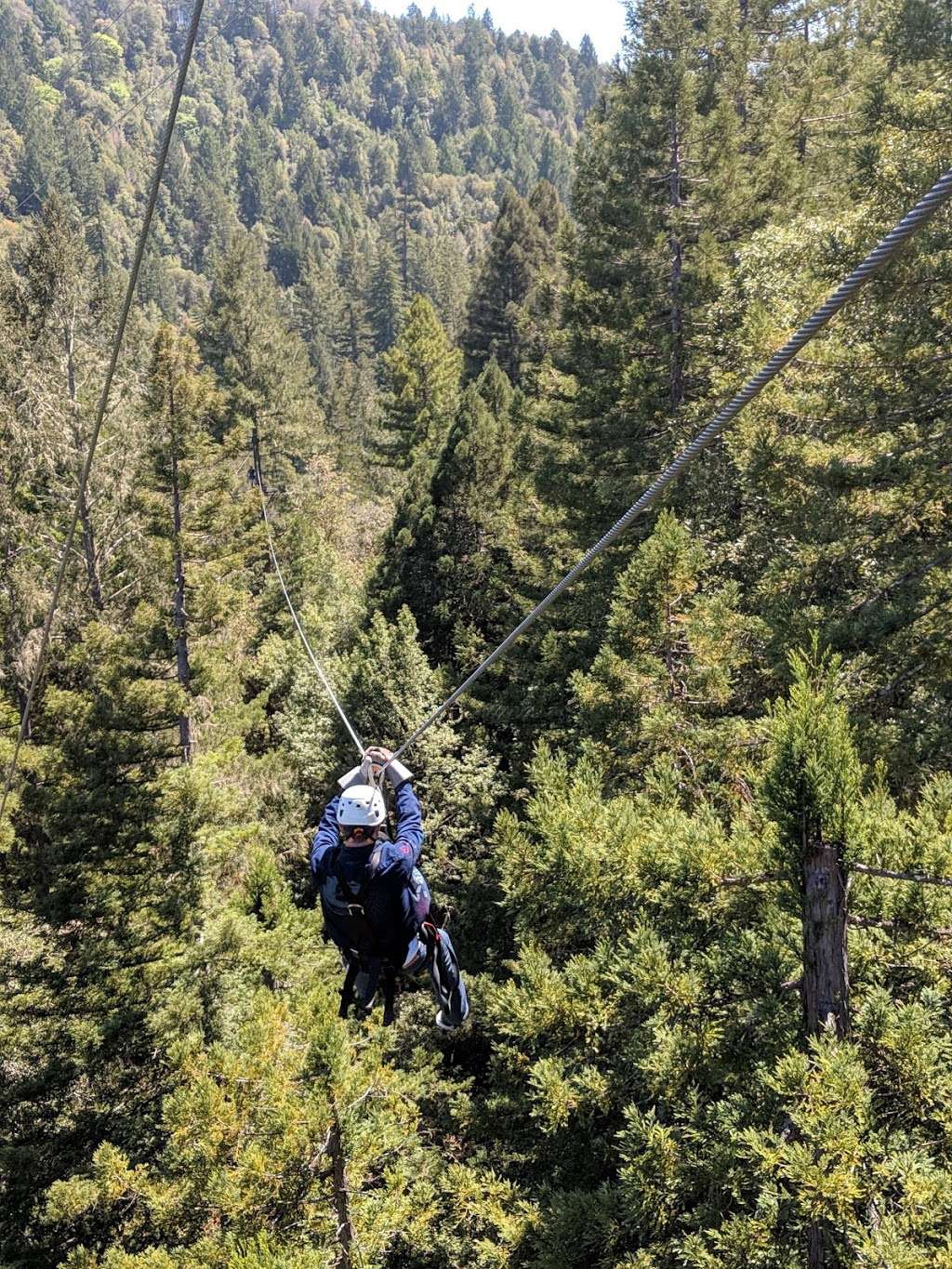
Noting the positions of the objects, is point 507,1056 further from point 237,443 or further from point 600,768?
point 237,443

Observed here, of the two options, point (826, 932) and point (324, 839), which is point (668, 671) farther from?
point (324, 839)

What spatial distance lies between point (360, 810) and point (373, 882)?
496 millimetres

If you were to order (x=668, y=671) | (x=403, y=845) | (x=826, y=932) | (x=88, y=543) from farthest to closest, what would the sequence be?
(x=88, y=543) → (x=668, y=671) → (x=826, y=932) → (x=403, y=845)

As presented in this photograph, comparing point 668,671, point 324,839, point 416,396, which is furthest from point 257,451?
point 324,839

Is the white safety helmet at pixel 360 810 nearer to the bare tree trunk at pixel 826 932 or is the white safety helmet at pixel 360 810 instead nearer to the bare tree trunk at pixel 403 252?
the bare tree trunk at pixel 826 932

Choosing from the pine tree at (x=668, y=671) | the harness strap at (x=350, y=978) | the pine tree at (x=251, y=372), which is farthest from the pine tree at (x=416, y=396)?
the harness strap at (x=350, y=978)

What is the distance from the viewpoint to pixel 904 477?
26.4 feet

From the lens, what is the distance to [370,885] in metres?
5.02

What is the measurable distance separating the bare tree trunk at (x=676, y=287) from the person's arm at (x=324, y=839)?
12.2 meters

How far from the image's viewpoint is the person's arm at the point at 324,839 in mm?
5145

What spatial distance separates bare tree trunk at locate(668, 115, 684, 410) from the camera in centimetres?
1530

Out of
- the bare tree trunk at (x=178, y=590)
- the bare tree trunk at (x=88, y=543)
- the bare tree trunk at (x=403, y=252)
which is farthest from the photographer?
the bare tree trunk at (x=403, y=252)

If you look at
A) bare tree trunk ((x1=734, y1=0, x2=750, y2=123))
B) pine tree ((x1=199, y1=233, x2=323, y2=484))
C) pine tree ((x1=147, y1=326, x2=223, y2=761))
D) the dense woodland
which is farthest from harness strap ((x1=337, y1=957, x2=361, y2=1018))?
pine tree ((x1=199, y1=233, x2=323, y2=484))

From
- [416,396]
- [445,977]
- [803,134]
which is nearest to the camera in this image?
[445,977]
